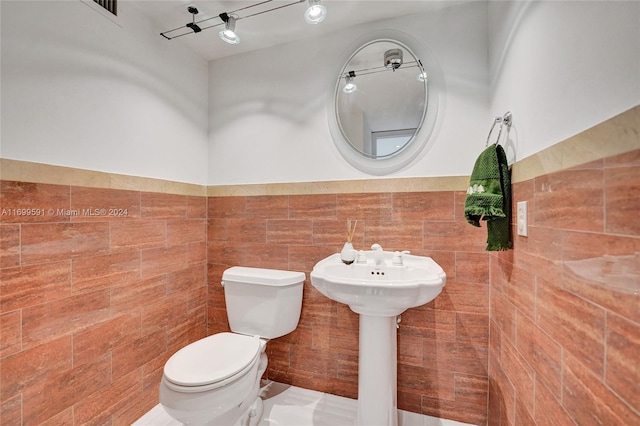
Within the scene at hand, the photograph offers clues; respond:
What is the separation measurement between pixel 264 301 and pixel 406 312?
33.8 inches

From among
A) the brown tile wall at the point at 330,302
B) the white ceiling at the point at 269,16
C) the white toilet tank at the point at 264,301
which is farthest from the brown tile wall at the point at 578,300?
the white ceiling at the point at 269,16

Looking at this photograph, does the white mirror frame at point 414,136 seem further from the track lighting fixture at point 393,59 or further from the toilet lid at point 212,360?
the toilet lid at point 212,360

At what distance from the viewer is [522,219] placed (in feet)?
3.45

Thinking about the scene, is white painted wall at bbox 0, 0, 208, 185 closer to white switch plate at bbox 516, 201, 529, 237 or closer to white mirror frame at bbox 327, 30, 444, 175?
white mirror frame at bbox 327, 30, 444, 175

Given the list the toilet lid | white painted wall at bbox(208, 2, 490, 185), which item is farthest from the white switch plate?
the toilet lid

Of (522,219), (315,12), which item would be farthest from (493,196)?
(315,12)

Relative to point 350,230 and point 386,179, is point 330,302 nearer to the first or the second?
point 350,230

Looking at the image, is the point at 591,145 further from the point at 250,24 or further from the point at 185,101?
the point at 185,101

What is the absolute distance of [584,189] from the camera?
0.70 metres

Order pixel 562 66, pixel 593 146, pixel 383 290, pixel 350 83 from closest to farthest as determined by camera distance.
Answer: pixel 593 146 → pixel 562 66 → pixel 383 290 → pixel 350 83

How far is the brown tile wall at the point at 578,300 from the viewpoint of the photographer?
0.55m

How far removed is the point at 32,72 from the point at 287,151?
4.04 feet

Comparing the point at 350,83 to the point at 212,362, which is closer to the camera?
the point at 212,362

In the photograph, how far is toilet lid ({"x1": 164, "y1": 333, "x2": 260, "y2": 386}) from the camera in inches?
45.4
